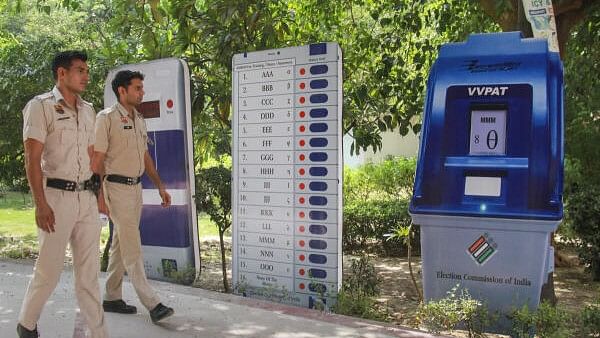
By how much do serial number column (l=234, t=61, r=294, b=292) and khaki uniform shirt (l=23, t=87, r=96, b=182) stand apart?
184cm

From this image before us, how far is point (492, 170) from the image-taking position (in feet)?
13.1

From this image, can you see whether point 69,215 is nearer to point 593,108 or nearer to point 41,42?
point 41,42

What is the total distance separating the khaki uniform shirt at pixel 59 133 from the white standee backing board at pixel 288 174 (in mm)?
1844

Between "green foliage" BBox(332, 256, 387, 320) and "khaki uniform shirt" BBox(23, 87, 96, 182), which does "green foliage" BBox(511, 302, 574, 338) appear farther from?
"khaki uniform shirt" BBox(23, 87, 96, 182)

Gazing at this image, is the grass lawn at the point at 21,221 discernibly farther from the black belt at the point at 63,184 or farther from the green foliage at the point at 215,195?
the black belt at the point at 63,184

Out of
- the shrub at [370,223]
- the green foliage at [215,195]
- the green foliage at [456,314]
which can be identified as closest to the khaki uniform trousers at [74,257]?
the green foliage at [456,314]

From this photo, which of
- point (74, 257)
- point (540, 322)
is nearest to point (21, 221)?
point (74, 257)

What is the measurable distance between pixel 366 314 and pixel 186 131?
2333 millimetres

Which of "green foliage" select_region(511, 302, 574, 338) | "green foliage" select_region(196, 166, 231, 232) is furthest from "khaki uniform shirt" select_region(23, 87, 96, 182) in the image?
"green foliage" select_region(511, 302, 574, 338)

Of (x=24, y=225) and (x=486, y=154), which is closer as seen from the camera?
(x=486, y=154)

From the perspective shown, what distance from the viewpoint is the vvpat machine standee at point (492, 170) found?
12.7 ft

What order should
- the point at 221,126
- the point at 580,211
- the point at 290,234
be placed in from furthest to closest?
the point at 221,126, the point at 580,211, the point at 290,234

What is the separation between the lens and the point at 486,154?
4.07m

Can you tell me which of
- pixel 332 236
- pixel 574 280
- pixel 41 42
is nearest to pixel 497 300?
pixel 332 236
